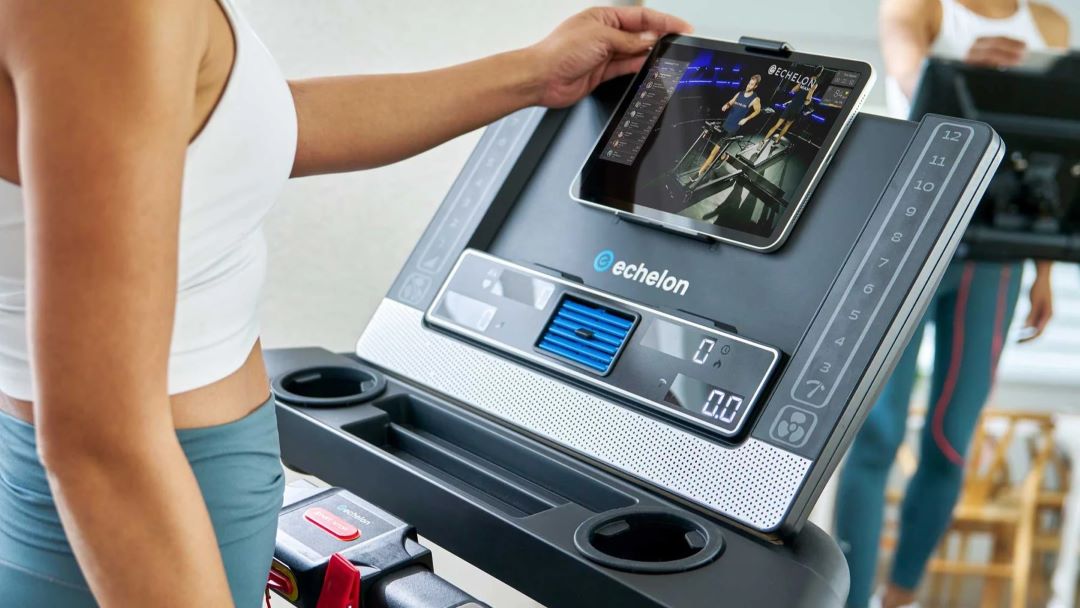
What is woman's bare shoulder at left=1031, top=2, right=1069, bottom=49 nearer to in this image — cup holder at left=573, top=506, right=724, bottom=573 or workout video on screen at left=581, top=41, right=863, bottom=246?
workout video on screen at left=581, top=41, right=863, bottom=246

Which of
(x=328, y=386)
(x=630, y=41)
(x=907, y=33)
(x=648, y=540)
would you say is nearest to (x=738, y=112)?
(x=630, y=41)

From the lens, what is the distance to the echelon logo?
1139 mm

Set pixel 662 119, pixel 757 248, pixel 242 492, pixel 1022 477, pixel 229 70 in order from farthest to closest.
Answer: pixel 1022 477, pixel 662 119, pixel 757 248, pixel 242 492, pixel 229 70

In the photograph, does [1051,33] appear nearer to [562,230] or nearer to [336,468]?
[562,230]

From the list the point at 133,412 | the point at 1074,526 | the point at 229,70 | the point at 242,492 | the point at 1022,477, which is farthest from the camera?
the point at 1022,477

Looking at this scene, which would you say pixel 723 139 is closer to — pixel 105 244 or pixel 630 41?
pixel 630 41

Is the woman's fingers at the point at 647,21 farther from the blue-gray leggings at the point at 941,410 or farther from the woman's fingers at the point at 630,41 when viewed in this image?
the blue-gray leggings at the point at 941,410

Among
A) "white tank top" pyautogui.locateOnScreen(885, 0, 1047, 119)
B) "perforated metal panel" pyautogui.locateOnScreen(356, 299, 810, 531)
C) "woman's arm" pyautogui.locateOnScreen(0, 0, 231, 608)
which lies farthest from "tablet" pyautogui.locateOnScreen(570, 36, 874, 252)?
"white tank top" pyautogui.locateOnScreen(885, 0, 1047, 119)

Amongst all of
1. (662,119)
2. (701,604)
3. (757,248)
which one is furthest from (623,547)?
(662,119)

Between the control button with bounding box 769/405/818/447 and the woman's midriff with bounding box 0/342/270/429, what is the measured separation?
449mm

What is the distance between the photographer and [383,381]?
1.25m

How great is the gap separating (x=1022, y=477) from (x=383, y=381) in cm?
294

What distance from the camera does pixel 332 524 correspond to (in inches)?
43.0

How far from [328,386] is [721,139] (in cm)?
54
